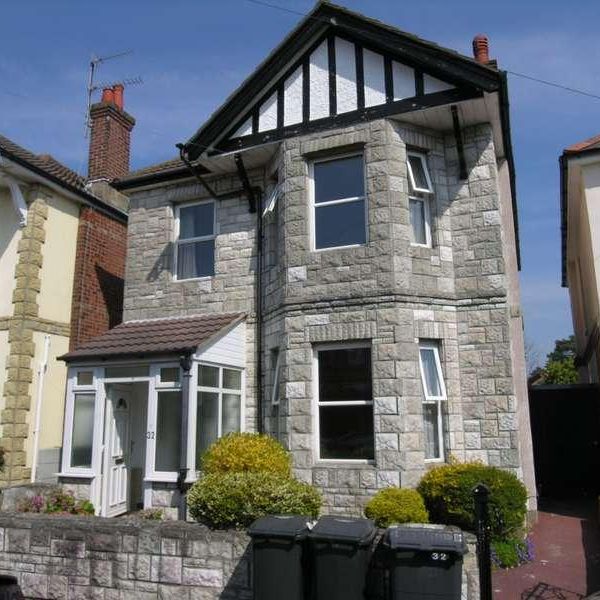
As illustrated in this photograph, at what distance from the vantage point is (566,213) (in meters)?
13.8

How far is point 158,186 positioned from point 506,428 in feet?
27.6

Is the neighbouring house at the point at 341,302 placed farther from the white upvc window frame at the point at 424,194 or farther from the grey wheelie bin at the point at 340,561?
the grey wheelie bin at the point at 340,561

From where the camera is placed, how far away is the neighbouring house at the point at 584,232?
36.0ft

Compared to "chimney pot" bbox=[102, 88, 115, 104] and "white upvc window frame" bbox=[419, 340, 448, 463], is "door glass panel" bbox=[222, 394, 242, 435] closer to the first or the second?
"white upvc window frame" bbox=[419, 340, 448, 463]

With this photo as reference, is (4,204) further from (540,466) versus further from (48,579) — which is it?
(540,466)

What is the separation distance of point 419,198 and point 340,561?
21.0ft

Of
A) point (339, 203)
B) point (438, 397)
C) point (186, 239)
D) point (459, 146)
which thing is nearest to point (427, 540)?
point (438, 397)

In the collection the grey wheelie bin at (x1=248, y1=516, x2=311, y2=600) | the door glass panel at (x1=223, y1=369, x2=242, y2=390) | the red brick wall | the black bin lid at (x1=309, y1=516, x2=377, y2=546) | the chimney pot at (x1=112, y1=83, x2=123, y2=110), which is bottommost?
the grey wheelie bin at (x1=248, y1=516, x2=311, y2=600)

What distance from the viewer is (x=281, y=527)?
20.1 ft

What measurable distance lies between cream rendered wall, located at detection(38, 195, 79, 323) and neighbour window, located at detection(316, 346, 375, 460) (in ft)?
23.3

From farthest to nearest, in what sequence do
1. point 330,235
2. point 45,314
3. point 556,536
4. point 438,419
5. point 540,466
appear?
point 45,314 → point 540,466 → point 330,235 → point 438,419 → point 556,536

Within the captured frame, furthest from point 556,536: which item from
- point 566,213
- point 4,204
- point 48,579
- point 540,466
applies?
point 4,204

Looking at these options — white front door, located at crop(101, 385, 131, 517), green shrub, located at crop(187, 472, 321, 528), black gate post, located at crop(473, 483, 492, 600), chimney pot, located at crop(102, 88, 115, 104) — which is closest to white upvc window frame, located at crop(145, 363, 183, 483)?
white front door, located at crop(101, 385, 131, 517)

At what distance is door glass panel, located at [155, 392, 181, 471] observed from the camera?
10.3 m
